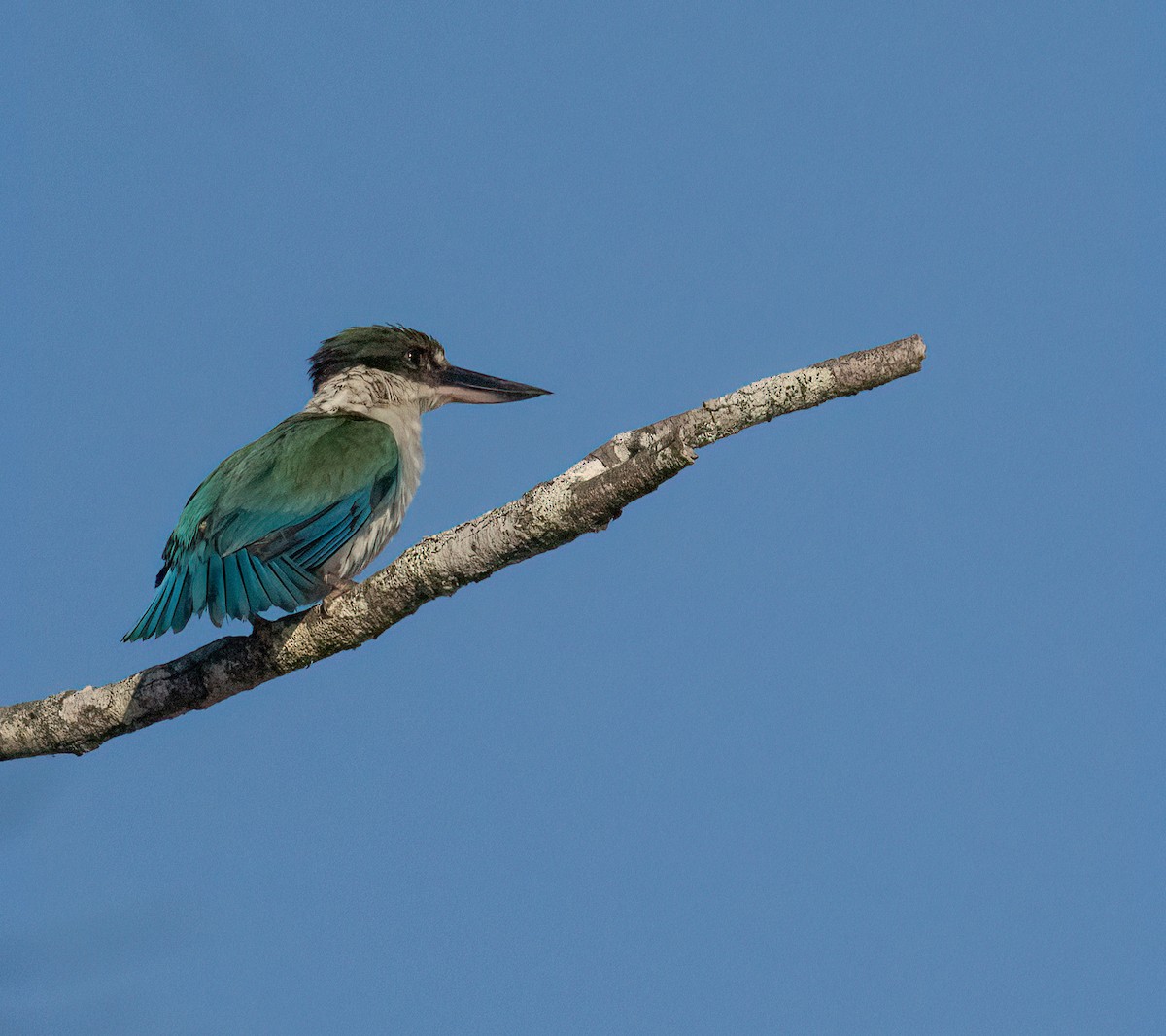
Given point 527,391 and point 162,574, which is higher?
point 527,391

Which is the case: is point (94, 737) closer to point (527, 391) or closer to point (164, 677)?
point (164, 677)

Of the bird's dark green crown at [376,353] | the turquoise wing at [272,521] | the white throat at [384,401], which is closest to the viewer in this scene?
the turquoise wing at [272,521]

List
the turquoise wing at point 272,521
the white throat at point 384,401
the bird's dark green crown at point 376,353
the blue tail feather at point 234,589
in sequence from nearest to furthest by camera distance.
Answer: the blue tail feather at point 234,589
the turquoise wing at point 272,521
the white throat at point 384,401
the bird's dark green crown at point 376,353

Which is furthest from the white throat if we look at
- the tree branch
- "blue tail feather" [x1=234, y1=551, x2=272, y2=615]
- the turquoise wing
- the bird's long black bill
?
the tree branch

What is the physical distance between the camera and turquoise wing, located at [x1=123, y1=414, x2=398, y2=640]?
4.78 meters

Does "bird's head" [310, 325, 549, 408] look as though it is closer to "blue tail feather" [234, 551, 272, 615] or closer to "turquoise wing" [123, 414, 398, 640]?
"turquoise wing" [123, 414, 398, 640]

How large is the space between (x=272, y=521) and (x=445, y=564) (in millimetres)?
1574

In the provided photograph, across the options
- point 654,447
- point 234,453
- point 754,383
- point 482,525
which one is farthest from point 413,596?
point 234,453

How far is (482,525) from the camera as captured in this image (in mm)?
3732

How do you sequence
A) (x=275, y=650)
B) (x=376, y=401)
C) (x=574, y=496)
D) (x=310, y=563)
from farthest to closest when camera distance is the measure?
(x=376, y=401) < (x=310, y=563) < (x=275, y=650) < (x=574, y=496)

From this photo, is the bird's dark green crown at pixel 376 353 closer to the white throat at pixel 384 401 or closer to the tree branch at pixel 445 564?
the white throat at pixel 384 401

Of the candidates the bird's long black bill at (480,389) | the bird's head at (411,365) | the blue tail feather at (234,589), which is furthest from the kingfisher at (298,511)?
the bird's long black bill at (480,389)

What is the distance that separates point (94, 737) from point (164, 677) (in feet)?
1.17

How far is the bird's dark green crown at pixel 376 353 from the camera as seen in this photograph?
6711 millimetres
